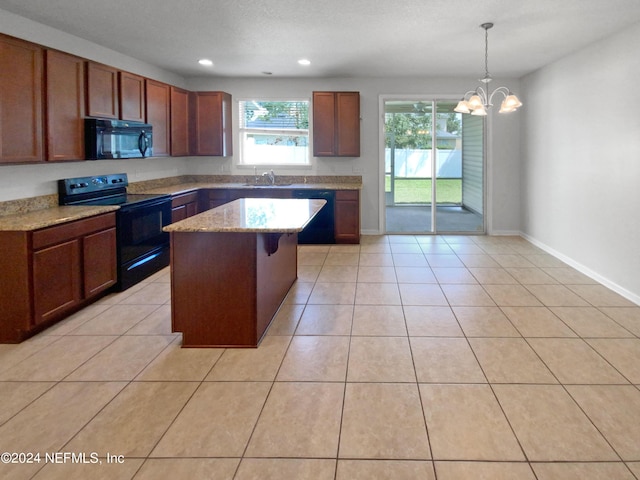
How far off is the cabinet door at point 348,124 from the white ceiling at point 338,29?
74cm

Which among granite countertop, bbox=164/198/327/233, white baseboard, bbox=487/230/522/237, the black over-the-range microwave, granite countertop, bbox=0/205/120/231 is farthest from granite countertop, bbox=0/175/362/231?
white baseboard, bbox=487/230/522/237

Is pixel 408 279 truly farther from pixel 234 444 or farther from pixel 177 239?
pixel 234 444

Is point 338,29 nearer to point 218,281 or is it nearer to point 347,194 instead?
point 347,194

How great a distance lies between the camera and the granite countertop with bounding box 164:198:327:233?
2943 mm

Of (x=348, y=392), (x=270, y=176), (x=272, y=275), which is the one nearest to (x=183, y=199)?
(x=270, y=176)

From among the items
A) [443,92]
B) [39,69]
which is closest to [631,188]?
[443,92]

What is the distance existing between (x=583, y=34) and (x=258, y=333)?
167 inches

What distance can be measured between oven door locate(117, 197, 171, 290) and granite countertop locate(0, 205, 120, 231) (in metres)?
0.28

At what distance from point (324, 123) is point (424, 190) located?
2014mm

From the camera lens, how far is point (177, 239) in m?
3.14

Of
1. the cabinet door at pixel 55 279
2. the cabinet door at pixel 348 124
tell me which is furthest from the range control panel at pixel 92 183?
the cabinet door at pixel 348 124

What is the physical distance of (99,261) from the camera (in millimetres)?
4078

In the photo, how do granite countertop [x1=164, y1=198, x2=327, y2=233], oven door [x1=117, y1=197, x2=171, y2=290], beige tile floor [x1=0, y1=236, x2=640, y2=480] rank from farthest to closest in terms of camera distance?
1. oven door [x1=117, y1=197, x2=171, y2=290]
2. granite countertop [x1=164, y1=198, x2=327, y2=233]
3. beige tile floor [x1=0, y1=236, x2=640, y2=480]

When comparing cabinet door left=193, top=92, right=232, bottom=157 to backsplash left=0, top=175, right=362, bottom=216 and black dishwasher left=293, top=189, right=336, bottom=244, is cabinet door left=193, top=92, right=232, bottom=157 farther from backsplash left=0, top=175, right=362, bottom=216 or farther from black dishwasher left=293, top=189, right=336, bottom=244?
black dishwasher left=293, top=189, right=336, bottom=244
